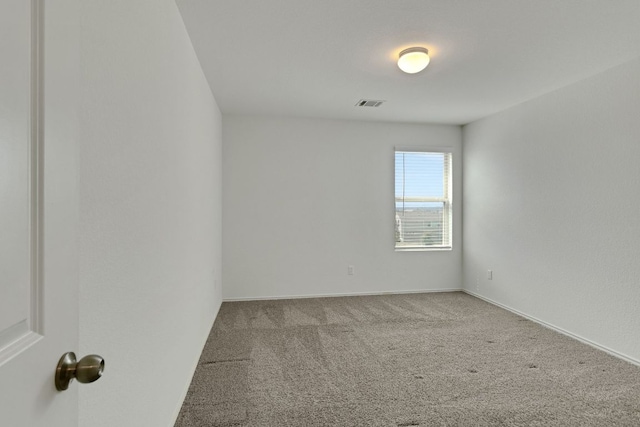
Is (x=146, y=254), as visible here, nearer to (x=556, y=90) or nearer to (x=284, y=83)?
(x=284, y=83)

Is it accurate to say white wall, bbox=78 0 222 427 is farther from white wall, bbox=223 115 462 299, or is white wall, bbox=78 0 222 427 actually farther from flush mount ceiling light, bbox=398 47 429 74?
white wall, bbox=223 115 462 299

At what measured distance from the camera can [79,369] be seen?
62cm

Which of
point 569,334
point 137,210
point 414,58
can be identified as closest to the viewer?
point 137,210

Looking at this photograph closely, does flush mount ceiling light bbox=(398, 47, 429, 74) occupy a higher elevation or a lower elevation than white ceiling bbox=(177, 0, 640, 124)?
lower

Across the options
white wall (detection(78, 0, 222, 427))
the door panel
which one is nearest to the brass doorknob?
the door panel

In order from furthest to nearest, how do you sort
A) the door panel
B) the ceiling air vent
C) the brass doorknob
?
the ceiling air vent < the brass doorknob < the door panel

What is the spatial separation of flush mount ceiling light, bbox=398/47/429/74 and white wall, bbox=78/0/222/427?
63.6 inches

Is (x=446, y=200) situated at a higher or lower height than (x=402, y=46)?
lower

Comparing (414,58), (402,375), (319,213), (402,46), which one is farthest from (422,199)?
(402,375)

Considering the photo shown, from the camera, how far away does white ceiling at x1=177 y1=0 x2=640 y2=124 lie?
207 cm

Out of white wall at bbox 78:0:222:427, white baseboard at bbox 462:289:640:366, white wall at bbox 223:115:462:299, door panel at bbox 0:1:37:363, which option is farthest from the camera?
white wall at bbox 223:115:462:299

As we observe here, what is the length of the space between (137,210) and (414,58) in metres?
2.25

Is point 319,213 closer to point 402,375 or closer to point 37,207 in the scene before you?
point 402,375

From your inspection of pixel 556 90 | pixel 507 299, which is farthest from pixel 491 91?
pixel 507 299
